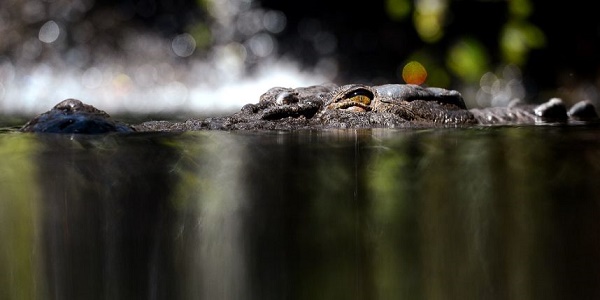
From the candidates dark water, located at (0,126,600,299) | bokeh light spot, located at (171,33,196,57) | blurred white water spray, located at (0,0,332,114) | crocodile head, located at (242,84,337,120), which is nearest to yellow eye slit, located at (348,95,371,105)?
crocodile head, located at (242,84,337,120)

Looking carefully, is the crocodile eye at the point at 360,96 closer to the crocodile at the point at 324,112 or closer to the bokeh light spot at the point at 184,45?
the crocodile at the point at 324,112

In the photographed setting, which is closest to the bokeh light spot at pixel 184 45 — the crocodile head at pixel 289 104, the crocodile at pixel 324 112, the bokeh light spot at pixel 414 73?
the bokeh light spot at pixel 414 73

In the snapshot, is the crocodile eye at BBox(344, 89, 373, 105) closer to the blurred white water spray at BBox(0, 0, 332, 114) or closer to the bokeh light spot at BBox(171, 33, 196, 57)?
the blurred white water spray at BBox(0, 0, 332, 114)

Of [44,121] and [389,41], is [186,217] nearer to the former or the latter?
[44,121]

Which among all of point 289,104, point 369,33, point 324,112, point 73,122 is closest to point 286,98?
point 289,104

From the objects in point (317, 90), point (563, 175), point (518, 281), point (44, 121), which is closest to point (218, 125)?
point (317, 90)

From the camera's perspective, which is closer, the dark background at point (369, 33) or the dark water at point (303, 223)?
the dark water at point (303, 223)

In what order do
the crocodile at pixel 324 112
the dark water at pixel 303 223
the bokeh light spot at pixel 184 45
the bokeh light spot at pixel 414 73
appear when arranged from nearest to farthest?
the dark water at pixel 303 223 → the crocodile at pixel 324 112 → the bokeh light spot at pixel 414 73 → the bokeh light spot at pixel 184 45

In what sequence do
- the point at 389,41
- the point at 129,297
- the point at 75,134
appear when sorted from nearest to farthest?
the point at 129,297 → the point at 75,134 → the point at 389,41

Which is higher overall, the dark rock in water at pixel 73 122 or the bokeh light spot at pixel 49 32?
the bokeh light spot at pixel 49 32
